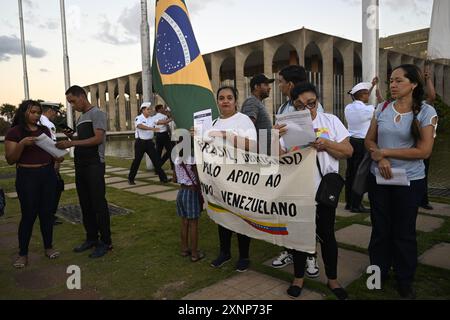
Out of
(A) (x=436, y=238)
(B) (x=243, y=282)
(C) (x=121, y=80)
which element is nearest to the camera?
(B) (x=243, y=282)

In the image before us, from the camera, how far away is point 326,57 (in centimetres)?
2670

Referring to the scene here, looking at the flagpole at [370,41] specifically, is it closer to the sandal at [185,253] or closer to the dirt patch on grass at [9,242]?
the sandal at [185,253]

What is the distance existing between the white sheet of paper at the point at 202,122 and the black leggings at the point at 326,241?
1.33 meters

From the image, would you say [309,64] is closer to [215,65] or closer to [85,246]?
[215,65]

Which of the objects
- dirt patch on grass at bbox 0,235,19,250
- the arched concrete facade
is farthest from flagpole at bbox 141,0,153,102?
the arched concrete facade

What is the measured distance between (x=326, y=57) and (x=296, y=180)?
26.1m

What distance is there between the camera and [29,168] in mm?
3740

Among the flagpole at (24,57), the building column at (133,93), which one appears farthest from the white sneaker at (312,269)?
the building column at (133,93)

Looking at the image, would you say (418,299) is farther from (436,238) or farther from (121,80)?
(121,80)

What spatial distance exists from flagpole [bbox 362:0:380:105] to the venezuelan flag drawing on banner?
2.68 m

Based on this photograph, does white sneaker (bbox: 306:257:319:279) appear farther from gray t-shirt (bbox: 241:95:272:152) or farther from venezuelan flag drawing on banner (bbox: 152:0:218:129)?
venezuelan flag drawing on banner (bbox: 152:0:218:129)

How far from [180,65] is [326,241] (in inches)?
103

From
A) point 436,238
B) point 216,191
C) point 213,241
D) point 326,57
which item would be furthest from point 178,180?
point 326,57

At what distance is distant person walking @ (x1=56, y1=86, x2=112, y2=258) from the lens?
154 inches
